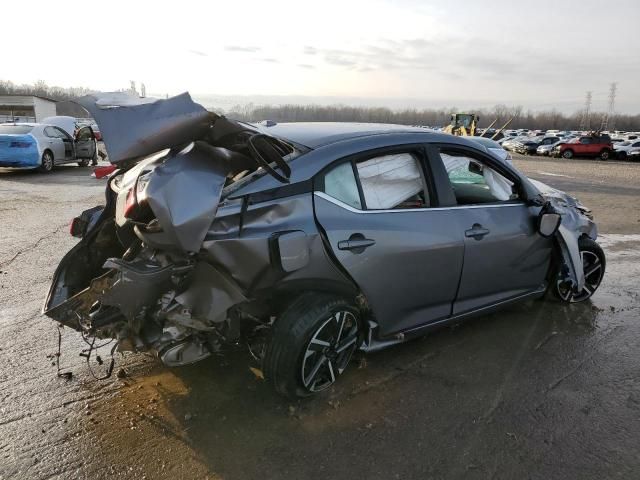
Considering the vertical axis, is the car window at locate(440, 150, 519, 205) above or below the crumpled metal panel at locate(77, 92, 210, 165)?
below

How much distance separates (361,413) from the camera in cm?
318

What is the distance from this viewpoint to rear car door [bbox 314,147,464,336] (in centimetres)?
316

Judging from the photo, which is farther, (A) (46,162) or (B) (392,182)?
(A) (46,162)

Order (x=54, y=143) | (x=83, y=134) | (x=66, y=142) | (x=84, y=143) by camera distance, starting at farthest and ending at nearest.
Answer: (x=83, y=134) < (x=84, y=143) < (x=66, y=142) < (x=54, y=143)

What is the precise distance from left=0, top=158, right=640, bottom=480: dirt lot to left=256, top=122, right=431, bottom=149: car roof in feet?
5.50

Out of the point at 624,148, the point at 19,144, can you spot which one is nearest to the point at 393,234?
the point at 19,144

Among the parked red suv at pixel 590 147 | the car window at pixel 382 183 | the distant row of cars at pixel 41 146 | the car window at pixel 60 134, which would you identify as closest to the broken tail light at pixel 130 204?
the car window at pixel 382 183

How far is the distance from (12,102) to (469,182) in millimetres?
58893

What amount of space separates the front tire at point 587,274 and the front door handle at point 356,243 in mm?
2607

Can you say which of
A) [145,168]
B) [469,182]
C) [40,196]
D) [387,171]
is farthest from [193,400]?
[40,196]

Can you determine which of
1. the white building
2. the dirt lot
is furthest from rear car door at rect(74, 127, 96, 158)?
the white building

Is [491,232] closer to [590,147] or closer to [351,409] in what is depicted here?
[351,409]

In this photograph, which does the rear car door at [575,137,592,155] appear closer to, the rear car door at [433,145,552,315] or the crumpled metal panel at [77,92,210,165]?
the rear car door at [433,145,552,315]

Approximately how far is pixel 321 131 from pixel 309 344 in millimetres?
1525
